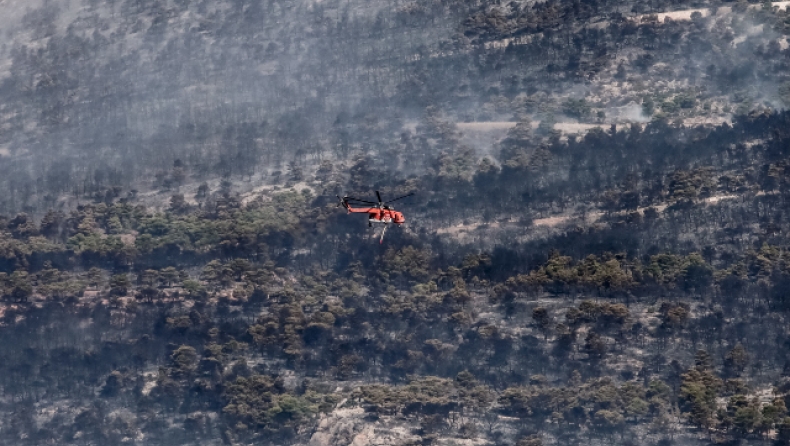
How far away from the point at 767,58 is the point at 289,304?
6164 centimetres

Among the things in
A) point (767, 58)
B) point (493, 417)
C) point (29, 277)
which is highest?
point (767, 58)

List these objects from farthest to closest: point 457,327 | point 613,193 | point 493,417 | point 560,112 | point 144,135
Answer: point 144,135
point 560,112
point 613,193
point 457,327
point 493,417

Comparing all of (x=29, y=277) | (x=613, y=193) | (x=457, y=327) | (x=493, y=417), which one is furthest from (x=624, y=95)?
(x=29, y=277)

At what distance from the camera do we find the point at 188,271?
136000 mm

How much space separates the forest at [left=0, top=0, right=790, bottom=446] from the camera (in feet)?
388

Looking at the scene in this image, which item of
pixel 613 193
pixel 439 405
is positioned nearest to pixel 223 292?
pixel 439 405

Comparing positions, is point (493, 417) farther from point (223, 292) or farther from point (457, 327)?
point (223, 292)

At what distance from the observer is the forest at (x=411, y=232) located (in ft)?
388

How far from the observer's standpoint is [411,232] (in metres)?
137

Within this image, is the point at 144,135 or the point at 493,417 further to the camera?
the point at 144,135

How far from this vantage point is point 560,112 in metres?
152

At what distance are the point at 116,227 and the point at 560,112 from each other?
49633 mm

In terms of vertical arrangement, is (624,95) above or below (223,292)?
above

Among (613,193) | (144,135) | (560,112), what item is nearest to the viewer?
(613,193)
